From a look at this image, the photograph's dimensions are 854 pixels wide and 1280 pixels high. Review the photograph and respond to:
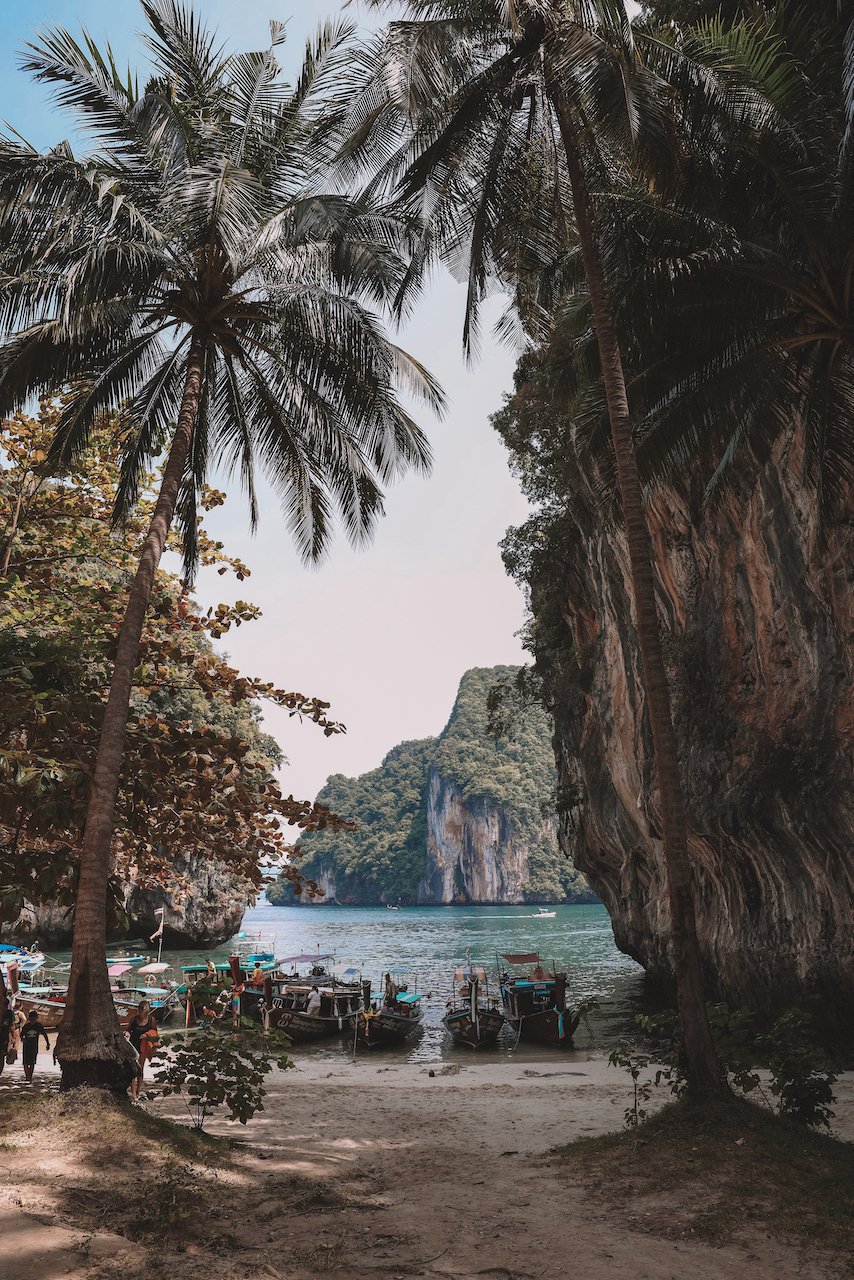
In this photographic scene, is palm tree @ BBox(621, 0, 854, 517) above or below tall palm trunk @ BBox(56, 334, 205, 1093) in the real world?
above

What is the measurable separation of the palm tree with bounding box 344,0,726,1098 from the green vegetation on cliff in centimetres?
9104

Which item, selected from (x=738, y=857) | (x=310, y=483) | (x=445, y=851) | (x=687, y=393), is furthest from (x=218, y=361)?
(x=445, y=851)

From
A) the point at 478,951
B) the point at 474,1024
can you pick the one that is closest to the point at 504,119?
the point at 474,1024

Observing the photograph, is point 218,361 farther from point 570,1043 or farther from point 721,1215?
point 570,1043

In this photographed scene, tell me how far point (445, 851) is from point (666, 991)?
9631 cm

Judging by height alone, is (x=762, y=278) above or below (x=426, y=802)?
below

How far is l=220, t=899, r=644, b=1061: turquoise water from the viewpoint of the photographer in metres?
20.8

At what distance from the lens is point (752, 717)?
1396 cm

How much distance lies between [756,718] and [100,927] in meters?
11.0

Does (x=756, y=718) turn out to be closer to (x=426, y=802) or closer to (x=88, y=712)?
(x=88, y=712)

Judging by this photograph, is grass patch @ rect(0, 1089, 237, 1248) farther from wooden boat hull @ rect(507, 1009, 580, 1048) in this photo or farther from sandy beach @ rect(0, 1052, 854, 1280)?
wooden boat hull @ rect(507, 1009, 580, 1048)

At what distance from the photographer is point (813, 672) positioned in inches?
485

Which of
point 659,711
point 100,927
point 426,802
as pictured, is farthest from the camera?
point 426,802

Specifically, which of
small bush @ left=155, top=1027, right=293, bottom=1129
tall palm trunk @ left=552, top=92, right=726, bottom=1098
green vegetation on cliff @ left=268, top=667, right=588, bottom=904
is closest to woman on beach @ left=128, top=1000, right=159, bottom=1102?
small bush @ left=155, top=1027, right=293, bottom=1129
